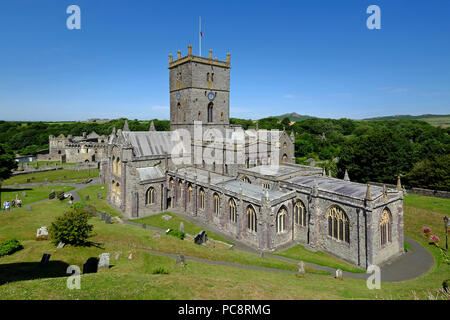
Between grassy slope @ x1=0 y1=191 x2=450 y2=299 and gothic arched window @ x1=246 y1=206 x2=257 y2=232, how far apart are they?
4.34m

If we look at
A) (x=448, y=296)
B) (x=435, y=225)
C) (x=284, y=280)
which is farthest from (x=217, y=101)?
(x=448, y=296)

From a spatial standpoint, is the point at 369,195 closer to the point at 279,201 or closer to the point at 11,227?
the point at 279,201

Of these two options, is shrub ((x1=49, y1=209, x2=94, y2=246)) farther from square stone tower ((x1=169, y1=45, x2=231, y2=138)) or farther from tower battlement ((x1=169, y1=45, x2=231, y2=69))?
tower battlement ((x1=169, y1=45, x2=231, y2=69))

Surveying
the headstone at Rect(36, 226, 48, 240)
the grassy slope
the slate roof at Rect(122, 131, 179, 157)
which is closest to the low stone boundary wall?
the grassy slope

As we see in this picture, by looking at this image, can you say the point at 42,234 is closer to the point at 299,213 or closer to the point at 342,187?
the point at 299,213

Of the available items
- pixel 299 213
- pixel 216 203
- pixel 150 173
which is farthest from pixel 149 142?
pixel 299 213

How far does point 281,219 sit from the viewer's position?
31.4 meters

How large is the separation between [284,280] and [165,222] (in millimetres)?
22163

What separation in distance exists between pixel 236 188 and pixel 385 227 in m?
17.8

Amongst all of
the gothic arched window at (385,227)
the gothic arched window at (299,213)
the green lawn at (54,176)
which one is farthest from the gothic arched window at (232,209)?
the green lawn at (54,176)

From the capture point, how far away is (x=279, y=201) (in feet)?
99.0

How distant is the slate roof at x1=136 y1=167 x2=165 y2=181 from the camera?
4162cm

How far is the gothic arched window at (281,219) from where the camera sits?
3105cm

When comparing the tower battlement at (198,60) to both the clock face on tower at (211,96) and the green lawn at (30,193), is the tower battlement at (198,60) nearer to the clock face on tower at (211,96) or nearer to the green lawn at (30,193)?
the clock face on tower at (211,96)
